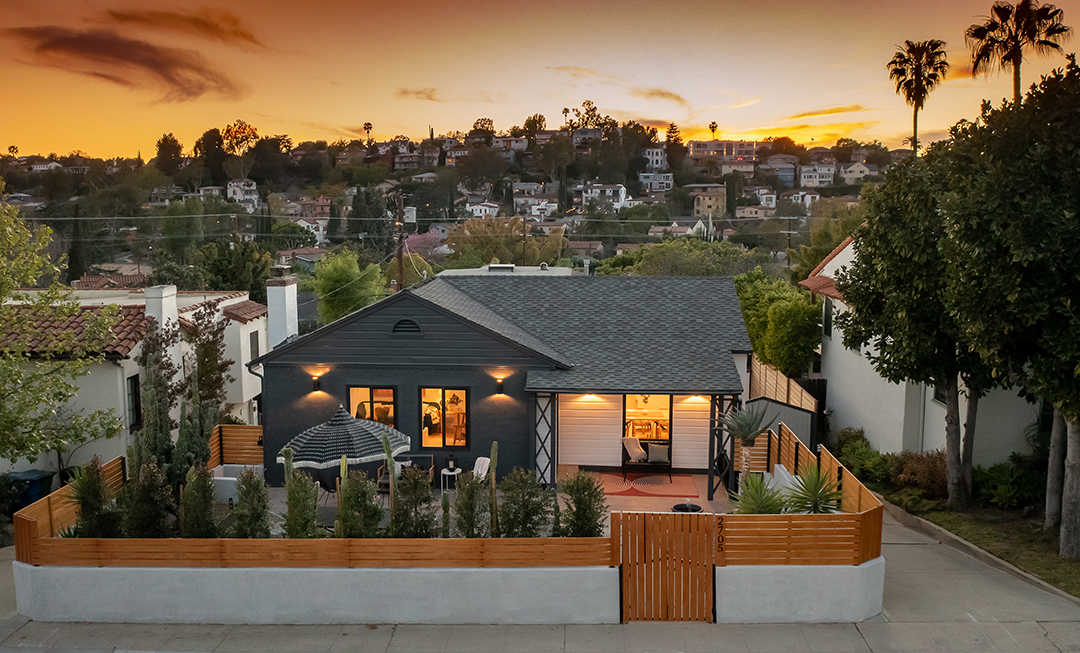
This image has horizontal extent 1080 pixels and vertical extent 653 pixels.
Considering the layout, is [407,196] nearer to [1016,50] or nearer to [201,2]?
[201,2]

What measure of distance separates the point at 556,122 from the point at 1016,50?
9448cm

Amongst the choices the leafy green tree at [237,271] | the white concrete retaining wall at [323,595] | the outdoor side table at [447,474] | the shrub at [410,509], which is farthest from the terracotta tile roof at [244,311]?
the leafy green tree at [237,271]

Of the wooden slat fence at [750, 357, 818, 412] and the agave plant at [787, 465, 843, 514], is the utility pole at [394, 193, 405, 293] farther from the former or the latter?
the agave plant at [787, 465, 843, 514]

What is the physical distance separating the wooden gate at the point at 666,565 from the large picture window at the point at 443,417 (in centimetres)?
669

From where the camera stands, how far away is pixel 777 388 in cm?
2583

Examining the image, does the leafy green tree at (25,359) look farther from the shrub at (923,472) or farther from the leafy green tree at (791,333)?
the leafy green tree at (791,333)

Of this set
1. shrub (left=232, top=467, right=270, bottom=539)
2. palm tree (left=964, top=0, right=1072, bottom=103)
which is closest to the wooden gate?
shrub (left=232, top=467, right=270, bottom=539)

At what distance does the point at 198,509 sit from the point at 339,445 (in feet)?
7.63

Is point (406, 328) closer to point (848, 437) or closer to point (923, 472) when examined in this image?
point (923, 472)

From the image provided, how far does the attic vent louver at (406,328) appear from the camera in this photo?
615 inches

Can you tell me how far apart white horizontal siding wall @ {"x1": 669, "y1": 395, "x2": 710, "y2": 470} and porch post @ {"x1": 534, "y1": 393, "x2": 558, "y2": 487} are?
274cm

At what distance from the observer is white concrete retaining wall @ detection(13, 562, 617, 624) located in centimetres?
975

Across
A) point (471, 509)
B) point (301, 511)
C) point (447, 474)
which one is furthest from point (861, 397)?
point (301, 511)

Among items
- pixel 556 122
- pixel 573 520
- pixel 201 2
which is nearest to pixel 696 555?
pixel 573 520
